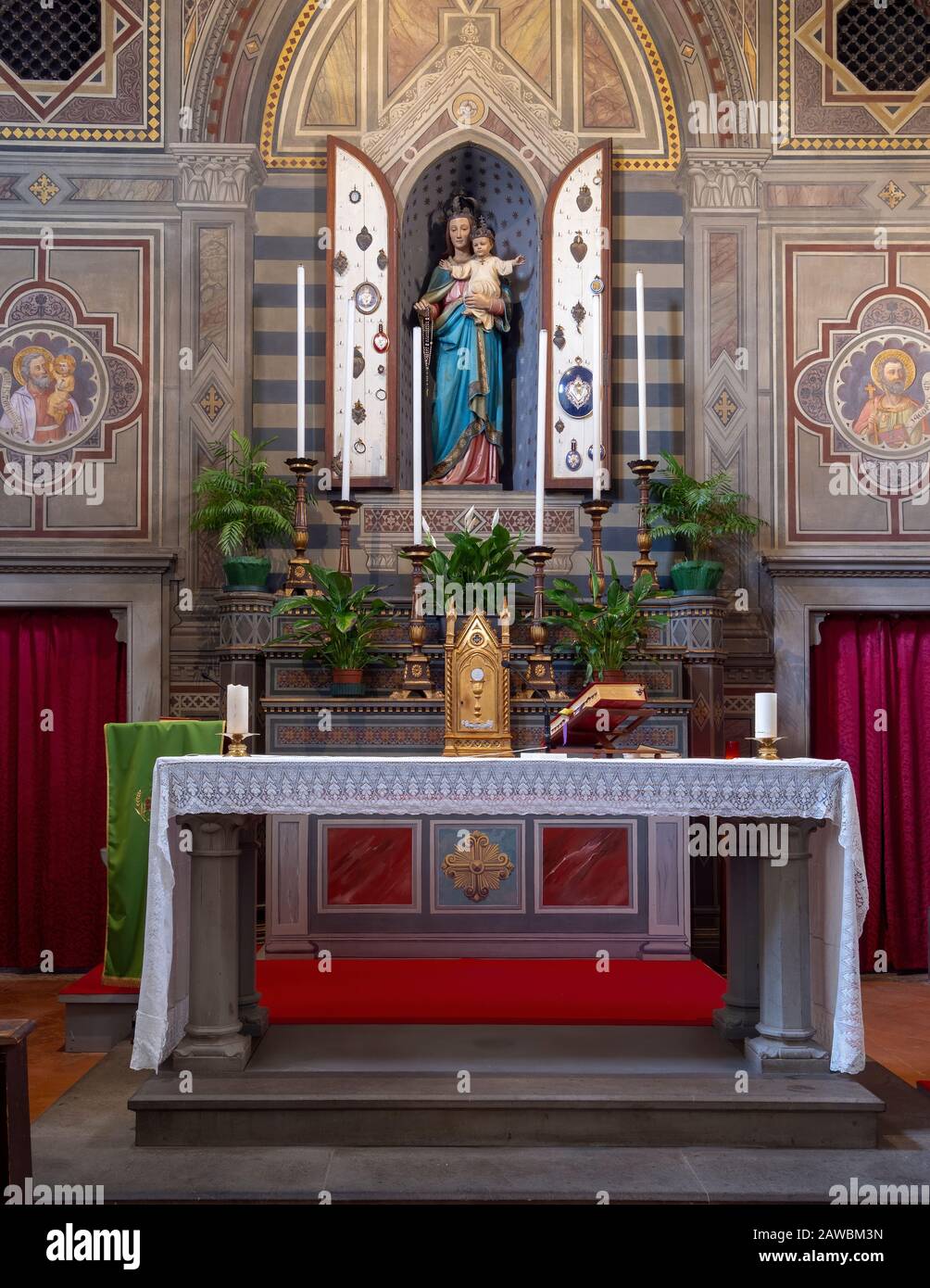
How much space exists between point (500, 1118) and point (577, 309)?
5.73 m

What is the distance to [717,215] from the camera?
8.46 m

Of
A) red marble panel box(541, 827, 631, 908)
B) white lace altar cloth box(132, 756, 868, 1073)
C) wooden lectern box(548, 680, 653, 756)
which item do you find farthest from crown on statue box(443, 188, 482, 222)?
white lace altar cloth box(132, 756, 868, 1073)

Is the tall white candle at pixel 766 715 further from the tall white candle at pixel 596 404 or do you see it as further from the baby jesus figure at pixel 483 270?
the baby jesus figure at pixel 483 270

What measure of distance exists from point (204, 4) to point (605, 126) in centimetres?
284

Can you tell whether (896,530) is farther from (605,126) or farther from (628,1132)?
(628,1132)

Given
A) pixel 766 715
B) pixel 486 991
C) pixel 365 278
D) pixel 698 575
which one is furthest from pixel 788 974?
pixel 365 278

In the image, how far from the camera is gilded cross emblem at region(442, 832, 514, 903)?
6.96 m

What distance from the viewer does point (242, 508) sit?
7.75 meters

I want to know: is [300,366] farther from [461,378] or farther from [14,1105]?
[14,1105]

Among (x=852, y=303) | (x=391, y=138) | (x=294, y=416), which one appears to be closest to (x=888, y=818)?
(x=852, y=303)

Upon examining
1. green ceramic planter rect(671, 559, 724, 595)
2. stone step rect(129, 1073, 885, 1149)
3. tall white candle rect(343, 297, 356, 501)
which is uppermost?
tall white candle rect(343, 297, 356, 501)

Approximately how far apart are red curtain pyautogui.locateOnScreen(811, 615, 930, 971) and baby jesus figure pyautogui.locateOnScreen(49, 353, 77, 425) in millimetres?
5302

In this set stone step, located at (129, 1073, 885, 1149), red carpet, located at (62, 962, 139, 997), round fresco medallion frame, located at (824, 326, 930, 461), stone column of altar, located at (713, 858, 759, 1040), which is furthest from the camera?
round fresco medallion frame, located at (824, 326, 930, 461)

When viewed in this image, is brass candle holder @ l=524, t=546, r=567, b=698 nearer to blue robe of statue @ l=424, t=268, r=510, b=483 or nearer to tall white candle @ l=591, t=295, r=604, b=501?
tall white candle @ l=591, t=295, r=604, b=501
